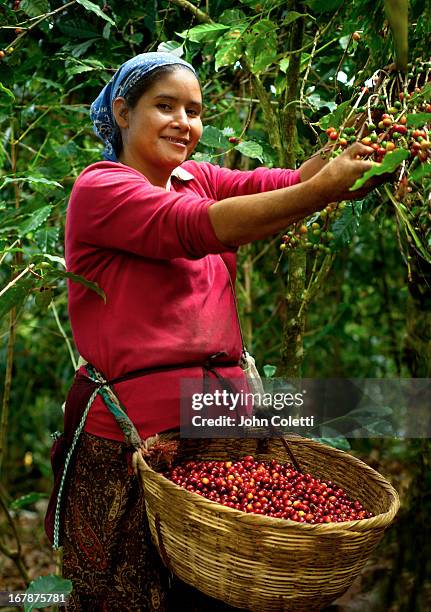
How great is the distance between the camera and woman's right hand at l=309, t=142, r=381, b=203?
53.7 inches

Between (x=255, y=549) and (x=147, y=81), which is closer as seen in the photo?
(x=255, y=549)

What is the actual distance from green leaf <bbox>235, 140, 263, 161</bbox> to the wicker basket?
900 millimetres

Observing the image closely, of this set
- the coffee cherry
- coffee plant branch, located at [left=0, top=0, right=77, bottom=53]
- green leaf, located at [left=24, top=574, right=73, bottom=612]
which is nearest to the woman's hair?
coffee plant branch, located at [left=0, top=0, right=77, bottom=53]

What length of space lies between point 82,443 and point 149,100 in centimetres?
76

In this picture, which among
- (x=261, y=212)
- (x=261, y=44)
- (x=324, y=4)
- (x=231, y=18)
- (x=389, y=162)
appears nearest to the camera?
(x=389, y=162)

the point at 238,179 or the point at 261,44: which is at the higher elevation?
the point at 261,44

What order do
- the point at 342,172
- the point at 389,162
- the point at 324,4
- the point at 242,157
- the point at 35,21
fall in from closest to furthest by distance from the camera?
the point at 389,162 → the point at 342,172 → the point at 324,4 → the point at 35,21 → the point at 242,157

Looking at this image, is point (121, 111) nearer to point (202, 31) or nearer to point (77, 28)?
point (202, 31)

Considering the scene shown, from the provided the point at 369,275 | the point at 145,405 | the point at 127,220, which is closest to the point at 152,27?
the point at 127,220

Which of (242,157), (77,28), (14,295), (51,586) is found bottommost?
(51,586)

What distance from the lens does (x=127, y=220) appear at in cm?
165

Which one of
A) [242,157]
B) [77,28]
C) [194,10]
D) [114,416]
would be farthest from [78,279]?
[242,157]

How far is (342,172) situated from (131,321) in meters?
0.59

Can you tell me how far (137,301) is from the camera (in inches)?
69.3
